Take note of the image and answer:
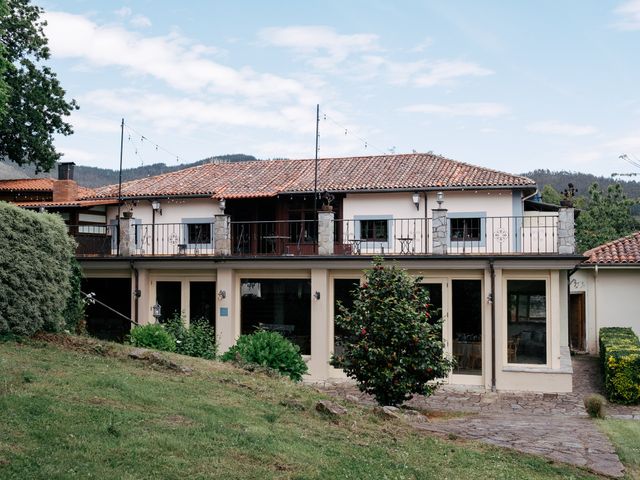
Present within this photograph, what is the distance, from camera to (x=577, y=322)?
83.8ft

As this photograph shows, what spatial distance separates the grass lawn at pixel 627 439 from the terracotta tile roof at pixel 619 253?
37.2 feet

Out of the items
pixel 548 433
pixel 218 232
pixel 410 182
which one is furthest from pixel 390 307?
pixel 410 182

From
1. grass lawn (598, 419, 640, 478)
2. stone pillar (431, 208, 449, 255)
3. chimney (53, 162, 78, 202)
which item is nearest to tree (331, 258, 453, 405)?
grass lawn (598, 419, 640, 478)

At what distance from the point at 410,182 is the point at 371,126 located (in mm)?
2217

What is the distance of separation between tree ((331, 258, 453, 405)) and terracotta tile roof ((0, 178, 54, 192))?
2272 cm

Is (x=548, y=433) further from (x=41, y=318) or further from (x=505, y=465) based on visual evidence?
(x=41, y=318)

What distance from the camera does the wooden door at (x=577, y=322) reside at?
2497cm

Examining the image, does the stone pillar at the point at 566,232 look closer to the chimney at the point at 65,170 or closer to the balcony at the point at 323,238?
the balcony at the point at 323,238

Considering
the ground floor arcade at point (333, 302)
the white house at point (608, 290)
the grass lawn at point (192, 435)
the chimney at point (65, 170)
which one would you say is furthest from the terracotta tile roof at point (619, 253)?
the chimney at point (65, 170)

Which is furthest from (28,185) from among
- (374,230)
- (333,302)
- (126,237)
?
(333,302)

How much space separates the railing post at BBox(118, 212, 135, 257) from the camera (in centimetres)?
2053

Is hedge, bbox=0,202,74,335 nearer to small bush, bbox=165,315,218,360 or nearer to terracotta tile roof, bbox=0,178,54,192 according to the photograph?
small bush, bbox=165,315,218,360

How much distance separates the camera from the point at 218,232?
19.8 meters

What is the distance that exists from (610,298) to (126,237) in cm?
1575
